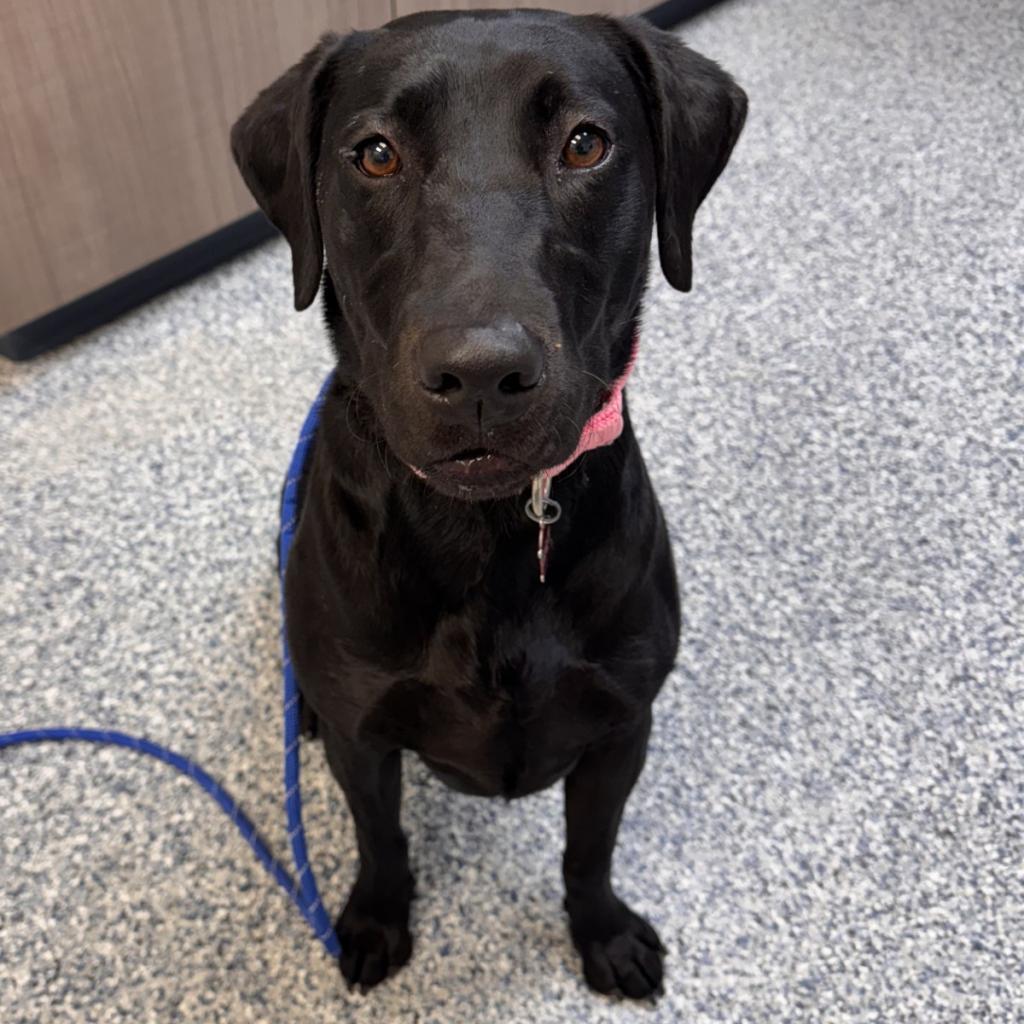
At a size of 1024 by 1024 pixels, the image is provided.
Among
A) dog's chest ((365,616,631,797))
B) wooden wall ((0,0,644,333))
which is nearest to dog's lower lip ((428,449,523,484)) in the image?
dog's chest ((365,616,631,797))

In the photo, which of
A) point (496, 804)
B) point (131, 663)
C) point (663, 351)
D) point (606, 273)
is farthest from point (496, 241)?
point (663, 351)

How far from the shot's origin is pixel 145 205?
6.56 feet

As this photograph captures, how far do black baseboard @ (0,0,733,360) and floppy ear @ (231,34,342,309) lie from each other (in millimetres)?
1049

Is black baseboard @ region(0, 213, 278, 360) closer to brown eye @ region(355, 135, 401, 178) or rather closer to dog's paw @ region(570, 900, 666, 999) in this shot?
brown eye @ region(355, 135, 401, 178)

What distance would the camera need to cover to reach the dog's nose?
2.57 feet

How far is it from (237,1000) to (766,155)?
188 centimetres

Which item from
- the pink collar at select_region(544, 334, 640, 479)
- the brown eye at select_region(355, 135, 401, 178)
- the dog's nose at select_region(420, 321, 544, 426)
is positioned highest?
the brown eye at select_region(355, 135, 401, 178)

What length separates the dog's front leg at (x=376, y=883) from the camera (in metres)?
1.21

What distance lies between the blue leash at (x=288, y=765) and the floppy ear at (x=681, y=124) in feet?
1.50

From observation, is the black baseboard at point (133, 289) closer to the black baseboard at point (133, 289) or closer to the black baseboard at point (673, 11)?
the black baseboard at point (133, 289)

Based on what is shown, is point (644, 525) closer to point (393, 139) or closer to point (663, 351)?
point (393, 139)

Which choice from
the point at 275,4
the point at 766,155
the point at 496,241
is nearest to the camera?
the point at 496,241

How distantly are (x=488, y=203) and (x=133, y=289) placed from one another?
4.63 ft

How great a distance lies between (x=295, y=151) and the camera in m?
1.01
